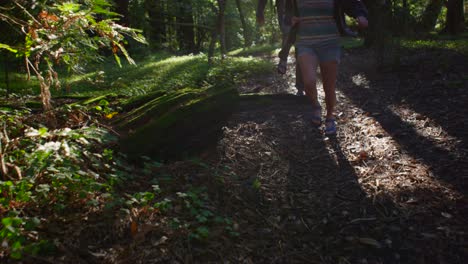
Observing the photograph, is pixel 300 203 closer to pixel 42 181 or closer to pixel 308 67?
pixel 308 67

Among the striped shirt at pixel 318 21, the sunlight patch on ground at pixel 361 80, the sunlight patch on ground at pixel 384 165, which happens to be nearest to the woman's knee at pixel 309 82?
the striped shirt at pixel 318 21

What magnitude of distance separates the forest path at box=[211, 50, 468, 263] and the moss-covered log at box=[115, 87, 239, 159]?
0.29 m

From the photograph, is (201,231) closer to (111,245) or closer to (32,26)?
(111,245)

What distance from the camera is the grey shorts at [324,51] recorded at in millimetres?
4543

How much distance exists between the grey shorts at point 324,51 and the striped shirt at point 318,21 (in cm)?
5

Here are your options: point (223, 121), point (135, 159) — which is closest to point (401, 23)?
point (223, 121)

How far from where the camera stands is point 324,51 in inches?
179

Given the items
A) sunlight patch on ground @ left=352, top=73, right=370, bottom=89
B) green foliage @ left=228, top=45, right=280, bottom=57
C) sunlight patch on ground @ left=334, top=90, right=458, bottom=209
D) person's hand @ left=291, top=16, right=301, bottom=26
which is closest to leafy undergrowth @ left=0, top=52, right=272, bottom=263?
sunlight patch on ground @ left=334, top=90, right=458, bottom=209

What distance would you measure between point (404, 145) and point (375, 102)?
2.03 meters

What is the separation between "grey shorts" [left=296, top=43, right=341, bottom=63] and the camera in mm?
4543

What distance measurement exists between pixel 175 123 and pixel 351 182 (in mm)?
1969

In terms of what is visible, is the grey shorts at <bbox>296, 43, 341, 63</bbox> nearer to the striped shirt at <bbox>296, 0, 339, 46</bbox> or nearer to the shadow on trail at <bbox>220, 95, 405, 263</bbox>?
the striped shirt at <bbox>296, 0, 339, 46</bbox>

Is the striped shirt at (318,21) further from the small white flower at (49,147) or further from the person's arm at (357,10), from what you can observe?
the small white flower at (49,147)

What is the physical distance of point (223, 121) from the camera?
456cm
